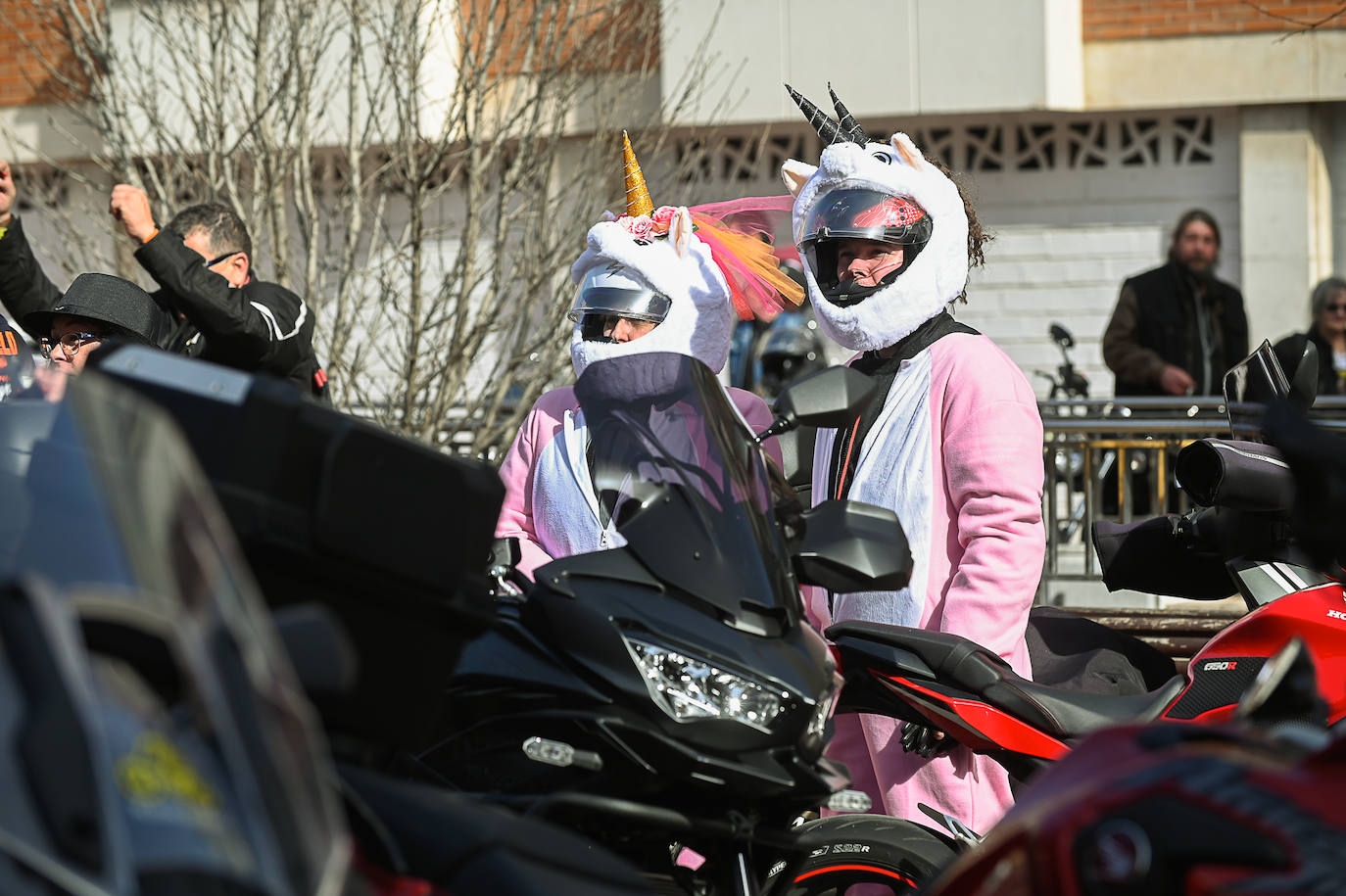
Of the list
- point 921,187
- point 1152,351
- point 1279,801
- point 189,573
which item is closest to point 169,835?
point 189,573

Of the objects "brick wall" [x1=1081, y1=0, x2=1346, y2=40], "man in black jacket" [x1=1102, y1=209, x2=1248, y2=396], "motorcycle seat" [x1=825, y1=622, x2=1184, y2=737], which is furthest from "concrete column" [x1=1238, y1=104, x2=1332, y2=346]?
"motorcycle seat" [x1=825, y1=622, x2=1184, y2=737]

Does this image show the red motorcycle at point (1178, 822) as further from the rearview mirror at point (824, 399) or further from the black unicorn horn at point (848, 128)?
the black unicorn horn at point (848, 128)

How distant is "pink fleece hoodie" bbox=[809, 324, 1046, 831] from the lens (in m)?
3.52

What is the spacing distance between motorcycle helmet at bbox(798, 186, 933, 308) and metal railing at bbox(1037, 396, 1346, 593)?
10.7ft

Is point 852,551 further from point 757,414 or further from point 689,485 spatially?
point 757,414

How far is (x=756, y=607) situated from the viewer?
2.31 m

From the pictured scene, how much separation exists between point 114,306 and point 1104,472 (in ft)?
13.9

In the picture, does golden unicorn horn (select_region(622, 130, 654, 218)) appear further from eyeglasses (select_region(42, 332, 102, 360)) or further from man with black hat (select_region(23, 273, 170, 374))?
eyeglasses (select_region(42, 332, 102, 360))

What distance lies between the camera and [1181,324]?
8.78 meters

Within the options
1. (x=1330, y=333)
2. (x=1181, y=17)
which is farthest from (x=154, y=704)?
(x=1181, y=17)

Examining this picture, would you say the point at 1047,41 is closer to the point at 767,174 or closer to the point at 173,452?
the point at 767,174

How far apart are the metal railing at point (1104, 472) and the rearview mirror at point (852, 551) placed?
15.6 feet

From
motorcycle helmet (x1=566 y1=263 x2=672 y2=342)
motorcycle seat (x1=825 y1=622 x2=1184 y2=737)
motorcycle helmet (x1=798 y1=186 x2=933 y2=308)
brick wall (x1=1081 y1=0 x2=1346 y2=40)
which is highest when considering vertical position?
brick wall (x1=1081 y1=0 x2=1346 y2=40)

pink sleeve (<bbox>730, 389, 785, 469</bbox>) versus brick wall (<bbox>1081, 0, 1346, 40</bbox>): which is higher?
brick wall (<bbox>1081, 0, 1346, 40</bbox>)
